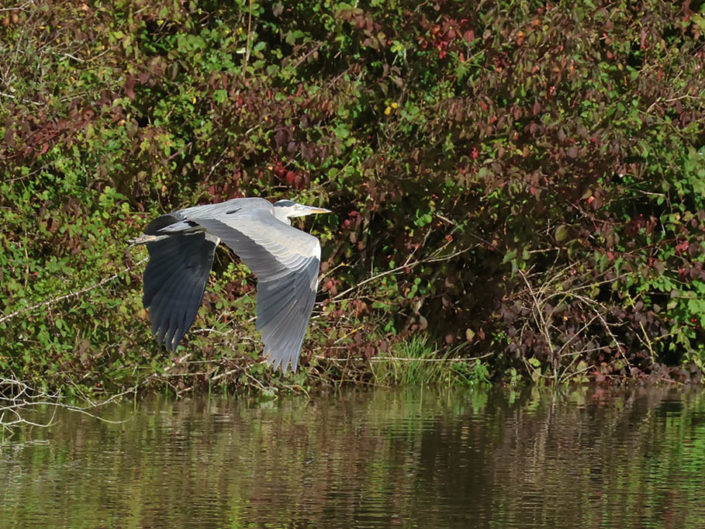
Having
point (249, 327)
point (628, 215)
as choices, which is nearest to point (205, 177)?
point (249, 327)

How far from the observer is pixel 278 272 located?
20.9 feet

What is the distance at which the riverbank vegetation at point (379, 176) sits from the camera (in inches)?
364

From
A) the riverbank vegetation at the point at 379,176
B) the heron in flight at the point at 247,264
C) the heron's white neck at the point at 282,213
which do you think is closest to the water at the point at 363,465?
the heron in flight at the point at 247,264

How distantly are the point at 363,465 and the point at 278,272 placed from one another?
1.24 metres

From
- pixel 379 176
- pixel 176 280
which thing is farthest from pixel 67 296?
pixel 379 176

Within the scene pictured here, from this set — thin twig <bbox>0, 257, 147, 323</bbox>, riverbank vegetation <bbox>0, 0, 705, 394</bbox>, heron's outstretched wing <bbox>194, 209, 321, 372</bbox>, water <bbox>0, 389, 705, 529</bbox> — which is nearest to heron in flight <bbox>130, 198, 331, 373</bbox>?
heron's outstretched wing <bbox>194, 209, 321, 372</bbox>

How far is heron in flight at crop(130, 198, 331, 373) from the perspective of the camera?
613cm

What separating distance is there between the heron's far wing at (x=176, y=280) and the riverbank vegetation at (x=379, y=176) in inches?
64.5

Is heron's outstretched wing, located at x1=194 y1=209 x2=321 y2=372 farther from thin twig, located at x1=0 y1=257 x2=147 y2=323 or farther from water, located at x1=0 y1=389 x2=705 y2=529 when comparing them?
thin twig, located at x1=0 y1=257 x2=147 y2=323

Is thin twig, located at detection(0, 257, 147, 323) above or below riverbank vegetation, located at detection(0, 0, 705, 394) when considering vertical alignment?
below

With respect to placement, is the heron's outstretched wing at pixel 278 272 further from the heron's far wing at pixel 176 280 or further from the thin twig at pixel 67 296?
the thin twig at pixel 67 296

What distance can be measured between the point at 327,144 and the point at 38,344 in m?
2.48

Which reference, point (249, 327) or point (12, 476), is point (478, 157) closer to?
point (249, 327)

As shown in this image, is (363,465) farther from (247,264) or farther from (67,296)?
(67,296)
